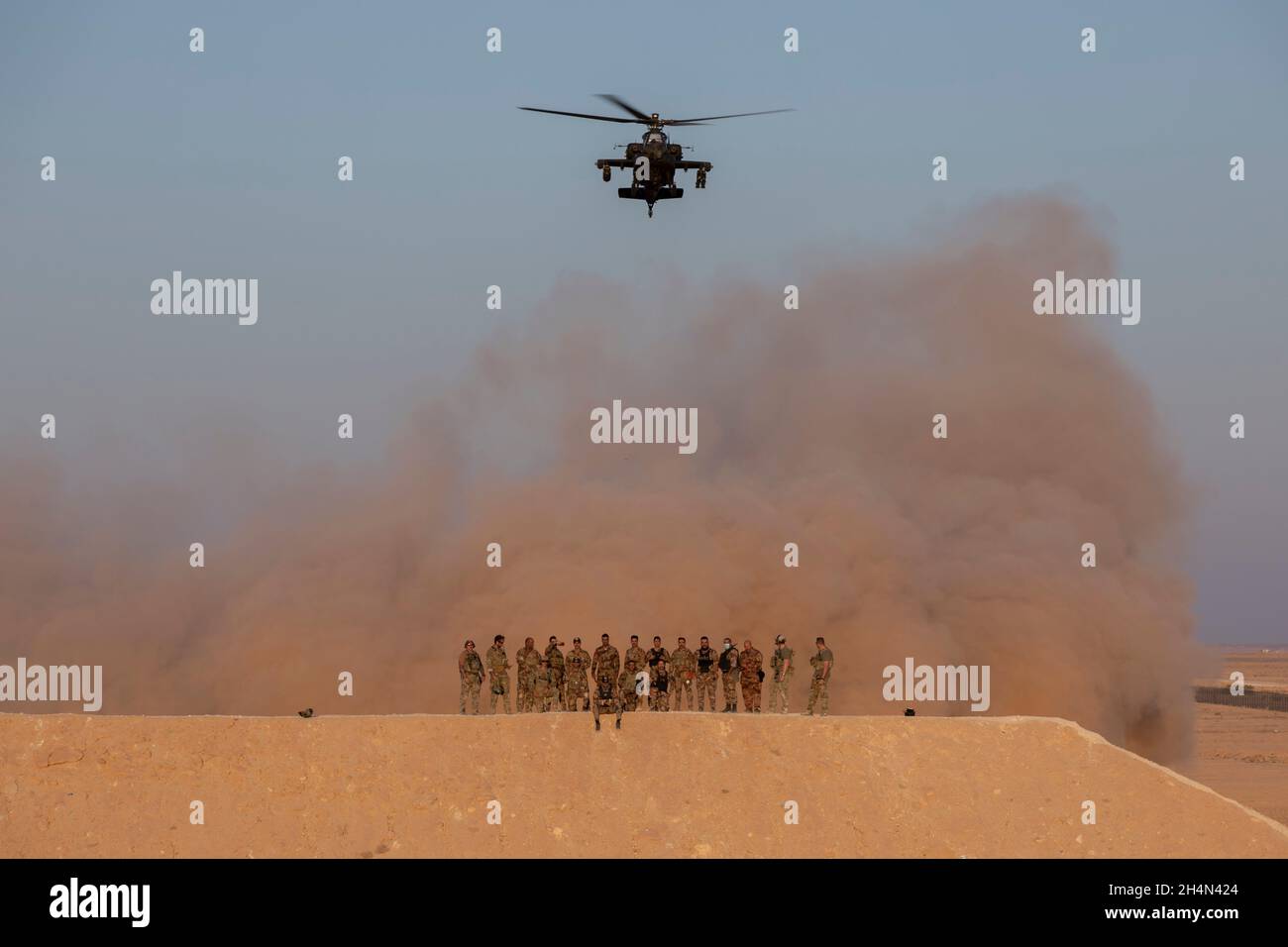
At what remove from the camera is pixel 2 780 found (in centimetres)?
3222

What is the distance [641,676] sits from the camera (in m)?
35.0

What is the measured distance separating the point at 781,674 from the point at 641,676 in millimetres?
3310

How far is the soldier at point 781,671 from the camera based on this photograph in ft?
116

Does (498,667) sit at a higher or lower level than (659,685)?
higher

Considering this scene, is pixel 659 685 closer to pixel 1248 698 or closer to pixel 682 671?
pixel 682 671

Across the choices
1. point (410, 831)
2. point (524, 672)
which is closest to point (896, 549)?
point (524, 672)

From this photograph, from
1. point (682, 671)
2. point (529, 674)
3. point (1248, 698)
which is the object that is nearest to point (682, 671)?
point (682, 671)

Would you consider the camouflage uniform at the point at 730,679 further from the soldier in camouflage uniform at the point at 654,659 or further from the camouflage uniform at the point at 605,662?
the camouflage uniform at the point at 605,662

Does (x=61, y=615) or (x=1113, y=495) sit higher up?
(x=1113, y=495)

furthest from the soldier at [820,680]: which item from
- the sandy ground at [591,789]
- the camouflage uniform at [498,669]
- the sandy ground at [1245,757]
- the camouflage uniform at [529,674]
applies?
the sandy ground at [1245,757]

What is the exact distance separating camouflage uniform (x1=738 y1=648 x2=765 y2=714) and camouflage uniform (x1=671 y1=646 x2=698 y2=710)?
44.8 inches
